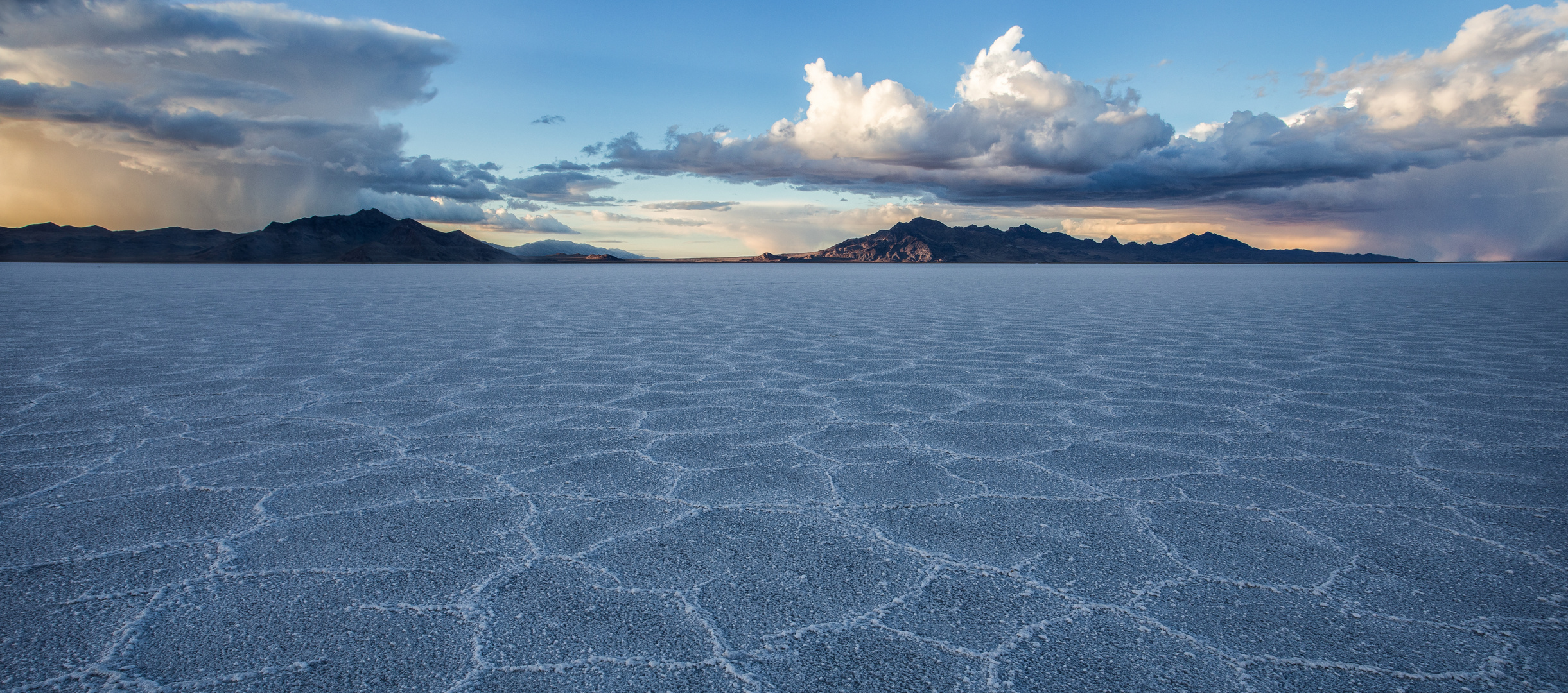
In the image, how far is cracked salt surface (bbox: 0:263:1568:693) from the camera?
1.83 metres

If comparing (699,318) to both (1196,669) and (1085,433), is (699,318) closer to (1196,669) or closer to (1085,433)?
(1085,433)

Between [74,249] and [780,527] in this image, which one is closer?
[780,527]

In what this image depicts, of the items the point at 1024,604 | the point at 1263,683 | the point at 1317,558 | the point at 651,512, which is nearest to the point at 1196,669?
the point at 1263,683

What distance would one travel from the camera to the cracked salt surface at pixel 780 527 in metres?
1.83

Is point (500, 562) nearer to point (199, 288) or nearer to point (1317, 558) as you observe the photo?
point (1317, 558)

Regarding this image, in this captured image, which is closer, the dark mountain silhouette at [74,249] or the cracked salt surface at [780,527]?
the cracked salt surface at [780,527]

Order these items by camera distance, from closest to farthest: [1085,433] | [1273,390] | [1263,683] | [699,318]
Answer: [1263,683]
[1085,433]
[1273,390]
[699,318]

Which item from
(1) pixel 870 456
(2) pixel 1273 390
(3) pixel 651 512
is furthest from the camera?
(2) pixel 1273 390

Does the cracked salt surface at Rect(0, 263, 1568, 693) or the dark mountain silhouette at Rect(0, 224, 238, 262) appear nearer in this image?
the cracked salt surface at Rect(0, 263, 1568, 693)

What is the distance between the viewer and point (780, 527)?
2682 mm

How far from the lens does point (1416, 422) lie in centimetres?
437

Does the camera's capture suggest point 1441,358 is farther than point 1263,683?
Yes

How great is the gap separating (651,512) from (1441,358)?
8166 mm

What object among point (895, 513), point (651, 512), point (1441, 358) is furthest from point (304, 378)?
point (1441, 358)
